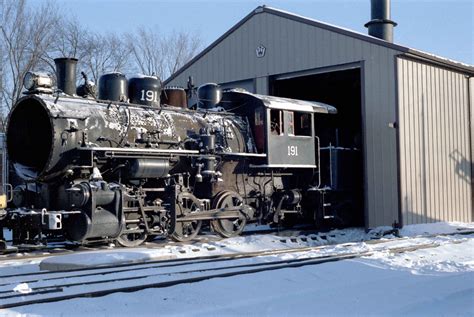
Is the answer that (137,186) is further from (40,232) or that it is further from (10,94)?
(10,94)

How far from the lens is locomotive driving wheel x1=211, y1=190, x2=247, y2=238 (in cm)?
1456

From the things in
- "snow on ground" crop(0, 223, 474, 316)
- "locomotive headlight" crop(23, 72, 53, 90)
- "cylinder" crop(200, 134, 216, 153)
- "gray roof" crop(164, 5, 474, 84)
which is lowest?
"snow on ground" crop(0, 223, 474, 316)

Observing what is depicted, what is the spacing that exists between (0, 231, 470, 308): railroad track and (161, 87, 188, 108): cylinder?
5.52 metres

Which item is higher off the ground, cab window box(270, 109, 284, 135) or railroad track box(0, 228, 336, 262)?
cab window box(270, 109, 284, 135)

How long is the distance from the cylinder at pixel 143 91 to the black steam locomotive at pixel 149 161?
2 cm

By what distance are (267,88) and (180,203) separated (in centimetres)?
798

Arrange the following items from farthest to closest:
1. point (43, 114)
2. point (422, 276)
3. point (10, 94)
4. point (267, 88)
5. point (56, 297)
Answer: point (10, 94)
point (267, 88)
point (43, 114)
point (422, 276)
point (56, 297)

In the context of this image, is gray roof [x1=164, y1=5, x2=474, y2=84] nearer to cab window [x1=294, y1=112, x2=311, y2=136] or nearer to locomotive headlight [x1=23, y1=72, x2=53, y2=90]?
cab window [x1=294, y1=112, x2=311, y2=136]

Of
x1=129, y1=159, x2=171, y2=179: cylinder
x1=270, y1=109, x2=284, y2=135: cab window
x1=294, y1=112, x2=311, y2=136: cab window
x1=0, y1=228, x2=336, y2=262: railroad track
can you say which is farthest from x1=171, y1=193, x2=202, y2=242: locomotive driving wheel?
x1=294, y1=112, x2=311, y2=136: cab window

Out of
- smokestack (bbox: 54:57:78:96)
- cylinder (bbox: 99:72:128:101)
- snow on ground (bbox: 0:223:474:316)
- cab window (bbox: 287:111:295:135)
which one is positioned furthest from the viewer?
cab window (bbox: 287:111:295:135)

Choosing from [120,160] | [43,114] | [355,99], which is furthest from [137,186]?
[355,99]

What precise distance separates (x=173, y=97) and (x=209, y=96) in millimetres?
1134

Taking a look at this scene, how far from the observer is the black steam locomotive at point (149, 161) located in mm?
11719

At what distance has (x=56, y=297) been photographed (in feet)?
22.3
